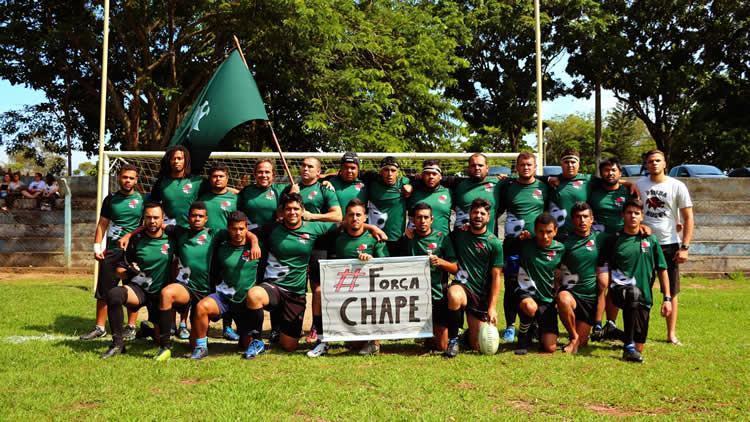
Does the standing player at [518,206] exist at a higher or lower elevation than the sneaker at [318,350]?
higher

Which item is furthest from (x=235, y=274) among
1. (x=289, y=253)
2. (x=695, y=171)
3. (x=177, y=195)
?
(x=695, y=171)

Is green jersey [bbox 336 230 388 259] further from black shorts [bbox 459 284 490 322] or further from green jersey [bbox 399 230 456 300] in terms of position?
black shorts [bbox 459 284 490 322]

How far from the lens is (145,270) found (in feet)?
20.7

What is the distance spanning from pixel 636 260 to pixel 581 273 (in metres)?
0.54

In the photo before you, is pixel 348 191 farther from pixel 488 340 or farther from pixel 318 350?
pixel 488 340

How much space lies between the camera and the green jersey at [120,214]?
679 cm

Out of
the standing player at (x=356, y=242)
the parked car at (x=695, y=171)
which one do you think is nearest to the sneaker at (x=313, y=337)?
the standing player at (x=356, y=242)

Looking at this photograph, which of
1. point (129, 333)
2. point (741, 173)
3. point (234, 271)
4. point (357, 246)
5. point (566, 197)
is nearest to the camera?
point (234, 271)

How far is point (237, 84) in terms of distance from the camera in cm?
700

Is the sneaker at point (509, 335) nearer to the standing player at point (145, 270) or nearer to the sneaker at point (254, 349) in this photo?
the sneaker at point (254, 349)

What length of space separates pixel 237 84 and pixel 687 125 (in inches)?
969

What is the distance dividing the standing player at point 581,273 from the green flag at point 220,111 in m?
3.56

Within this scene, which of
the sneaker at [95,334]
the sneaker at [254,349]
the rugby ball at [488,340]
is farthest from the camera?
the sneaker at [95,334]

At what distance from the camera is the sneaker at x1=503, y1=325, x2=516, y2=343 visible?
6.74m
